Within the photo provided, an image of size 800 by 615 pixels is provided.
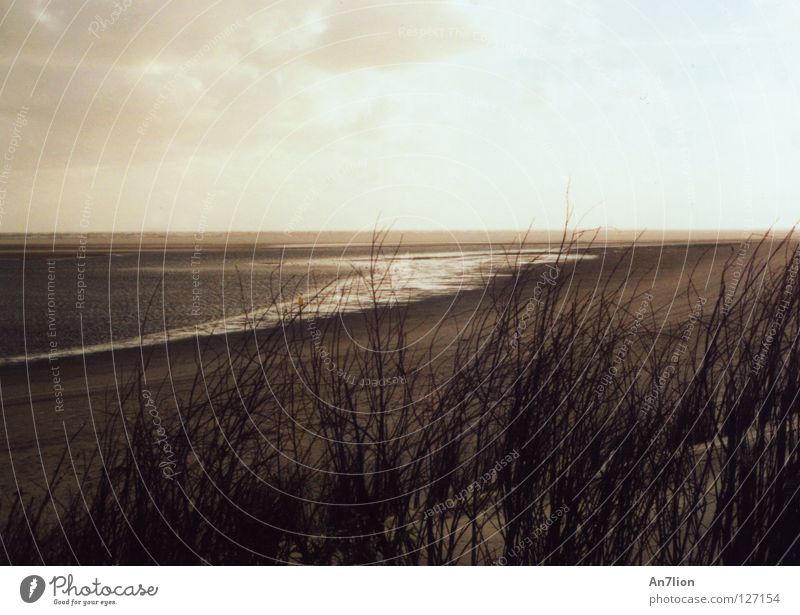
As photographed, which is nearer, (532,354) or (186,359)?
(532,354)

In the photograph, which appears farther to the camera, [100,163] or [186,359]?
[186,359]

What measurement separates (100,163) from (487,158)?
1796mm

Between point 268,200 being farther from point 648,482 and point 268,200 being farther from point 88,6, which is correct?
point 648,482

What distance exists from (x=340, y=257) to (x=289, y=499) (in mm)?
1062

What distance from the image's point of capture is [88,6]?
3314 millimetres

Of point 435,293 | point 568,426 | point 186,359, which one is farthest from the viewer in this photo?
point 186,359

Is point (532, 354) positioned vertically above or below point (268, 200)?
below

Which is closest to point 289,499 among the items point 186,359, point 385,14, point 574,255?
point 574,255

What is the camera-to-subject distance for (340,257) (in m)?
3.26

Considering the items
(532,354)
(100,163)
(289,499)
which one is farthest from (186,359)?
(532,354)
